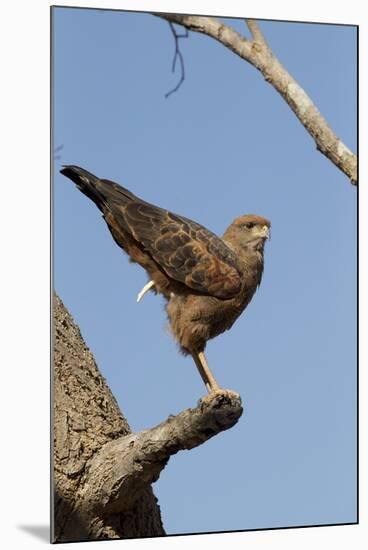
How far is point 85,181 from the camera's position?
186 inches

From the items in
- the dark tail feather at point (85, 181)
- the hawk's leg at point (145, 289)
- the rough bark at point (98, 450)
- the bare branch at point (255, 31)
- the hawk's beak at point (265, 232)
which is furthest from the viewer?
the bare branch at point (255, 31)

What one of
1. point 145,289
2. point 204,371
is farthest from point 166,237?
point 204,371

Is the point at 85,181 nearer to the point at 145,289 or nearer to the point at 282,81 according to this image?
the point at 145,289

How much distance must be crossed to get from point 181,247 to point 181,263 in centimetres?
7

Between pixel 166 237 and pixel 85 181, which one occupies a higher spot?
pixel 85 181

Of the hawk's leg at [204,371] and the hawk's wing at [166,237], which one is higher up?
the hawk's wing at [166,237]

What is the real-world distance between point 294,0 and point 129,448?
2.13 meters

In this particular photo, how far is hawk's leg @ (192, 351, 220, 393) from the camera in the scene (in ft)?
16.0

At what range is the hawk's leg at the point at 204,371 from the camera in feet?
16.0

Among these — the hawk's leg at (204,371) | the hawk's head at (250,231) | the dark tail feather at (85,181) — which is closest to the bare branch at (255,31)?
the hawk's head at (250,231)

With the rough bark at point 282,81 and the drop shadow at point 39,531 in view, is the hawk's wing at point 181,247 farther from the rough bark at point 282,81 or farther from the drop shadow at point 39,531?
the drop shadow at point 39,531

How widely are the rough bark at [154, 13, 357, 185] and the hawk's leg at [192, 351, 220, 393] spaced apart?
1.10 meters

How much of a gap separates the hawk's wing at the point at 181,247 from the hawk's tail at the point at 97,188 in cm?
3

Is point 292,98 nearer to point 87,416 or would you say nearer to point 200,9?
point 200,9
